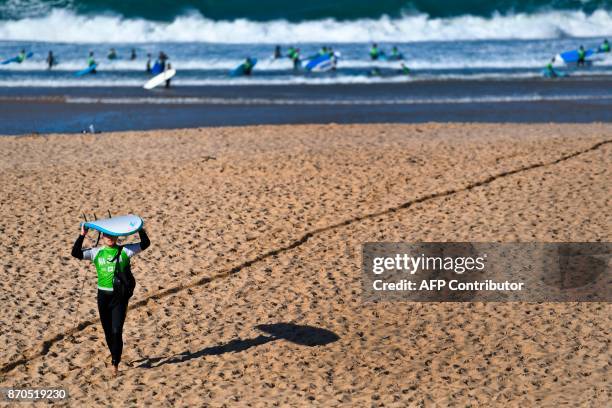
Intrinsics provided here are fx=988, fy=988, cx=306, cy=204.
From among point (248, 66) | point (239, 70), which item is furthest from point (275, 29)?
point (248, 66)

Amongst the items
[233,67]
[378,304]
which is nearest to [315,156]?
[378,304]

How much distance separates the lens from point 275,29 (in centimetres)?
4734

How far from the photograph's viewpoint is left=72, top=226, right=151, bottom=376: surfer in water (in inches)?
330

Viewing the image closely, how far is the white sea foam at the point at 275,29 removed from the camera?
1841 inches

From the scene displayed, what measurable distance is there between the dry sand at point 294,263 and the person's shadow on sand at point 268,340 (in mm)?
30

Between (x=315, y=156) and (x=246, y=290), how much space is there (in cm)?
610

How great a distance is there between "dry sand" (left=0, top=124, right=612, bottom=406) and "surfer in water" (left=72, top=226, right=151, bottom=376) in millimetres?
370

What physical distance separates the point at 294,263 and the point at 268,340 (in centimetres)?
241

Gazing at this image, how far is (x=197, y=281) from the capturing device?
11164 mm

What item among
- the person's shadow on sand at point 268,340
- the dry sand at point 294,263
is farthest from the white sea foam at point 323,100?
the person's shadow on sand at point 268,340

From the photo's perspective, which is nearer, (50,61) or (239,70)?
(239,70)

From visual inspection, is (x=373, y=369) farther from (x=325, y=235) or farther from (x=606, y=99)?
(x=606, y=99)

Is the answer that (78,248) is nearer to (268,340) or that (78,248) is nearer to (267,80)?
(268,340)

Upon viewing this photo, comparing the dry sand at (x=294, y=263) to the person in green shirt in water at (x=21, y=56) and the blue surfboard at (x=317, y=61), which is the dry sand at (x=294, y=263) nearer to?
the blue surfboard at (x=317, y=61)
